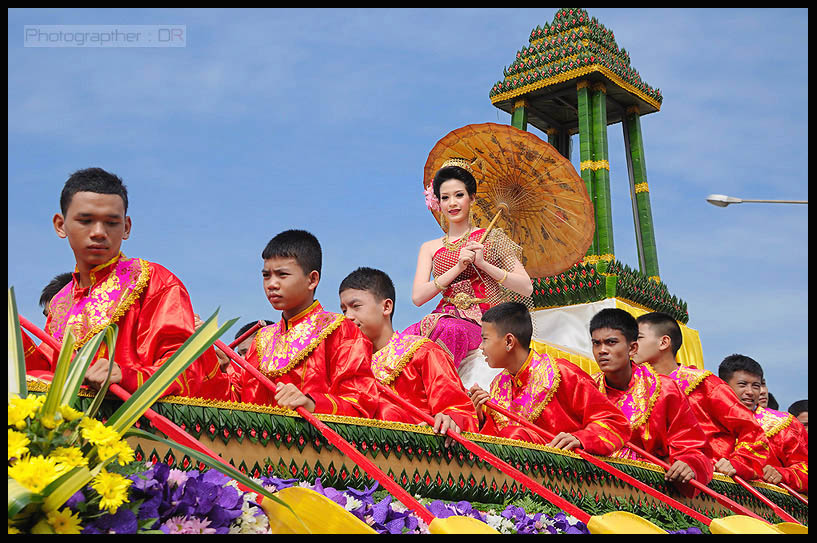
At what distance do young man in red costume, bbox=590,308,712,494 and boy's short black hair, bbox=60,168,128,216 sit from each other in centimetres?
326

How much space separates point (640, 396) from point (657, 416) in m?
0.17

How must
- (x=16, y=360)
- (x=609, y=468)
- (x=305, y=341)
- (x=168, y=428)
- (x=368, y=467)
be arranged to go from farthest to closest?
(x=609, y=468), (x=305, y=341), (x=368, y=467), (x=168, y=428), (x=16, y=360)

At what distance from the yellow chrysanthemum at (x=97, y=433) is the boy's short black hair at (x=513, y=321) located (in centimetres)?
322

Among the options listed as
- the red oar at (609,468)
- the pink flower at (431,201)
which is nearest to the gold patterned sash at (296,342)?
the red oar at (609,468)

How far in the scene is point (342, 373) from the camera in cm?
402

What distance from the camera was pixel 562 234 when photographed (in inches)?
284

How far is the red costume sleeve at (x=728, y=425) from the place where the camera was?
6.60m

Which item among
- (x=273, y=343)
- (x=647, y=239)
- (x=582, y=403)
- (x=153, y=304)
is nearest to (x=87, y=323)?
(x=153, y=304)

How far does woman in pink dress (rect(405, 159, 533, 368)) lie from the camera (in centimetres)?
637

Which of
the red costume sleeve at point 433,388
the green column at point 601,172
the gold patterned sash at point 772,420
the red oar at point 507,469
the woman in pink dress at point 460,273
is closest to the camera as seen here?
the red oar at point 507,469

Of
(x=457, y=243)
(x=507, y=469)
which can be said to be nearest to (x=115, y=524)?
(x=507, y=469)

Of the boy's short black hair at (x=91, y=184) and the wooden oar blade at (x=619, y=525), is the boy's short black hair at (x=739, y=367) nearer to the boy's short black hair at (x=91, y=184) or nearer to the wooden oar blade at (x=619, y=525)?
the wooden oar blade at (x=619, y=525)

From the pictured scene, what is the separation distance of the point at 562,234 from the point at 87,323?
14.8ft

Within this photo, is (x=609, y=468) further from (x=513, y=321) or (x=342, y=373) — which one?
(x=342, y=373)
